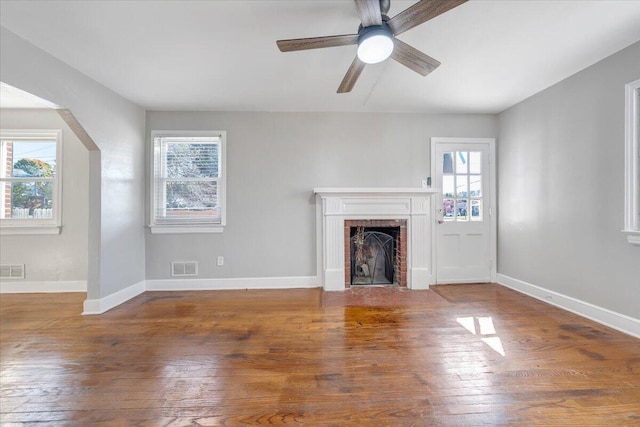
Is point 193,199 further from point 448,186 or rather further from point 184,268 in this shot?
point 448,186

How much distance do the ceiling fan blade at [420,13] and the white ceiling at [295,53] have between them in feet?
0.81

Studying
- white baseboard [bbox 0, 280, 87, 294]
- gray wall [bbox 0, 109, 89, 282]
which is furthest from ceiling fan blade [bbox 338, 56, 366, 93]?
white baseboard [bbox 0, 280, 87, 294]

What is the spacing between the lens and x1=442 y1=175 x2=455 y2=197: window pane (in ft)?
13.5

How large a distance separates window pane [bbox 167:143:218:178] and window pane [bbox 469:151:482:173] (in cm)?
373

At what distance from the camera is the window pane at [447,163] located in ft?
13.5

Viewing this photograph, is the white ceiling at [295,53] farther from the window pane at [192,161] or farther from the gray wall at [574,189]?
the window pane at [192,161]

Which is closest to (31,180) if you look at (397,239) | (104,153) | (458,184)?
(104,153)

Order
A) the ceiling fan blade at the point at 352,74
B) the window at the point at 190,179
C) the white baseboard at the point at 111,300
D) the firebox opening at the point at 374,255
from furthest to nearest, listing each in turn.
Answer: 1. the firebox opening at the point at 374,255
2. the window at the point at 190,179
3. the white baseboard at the point at 111,300
4. the ceiling fan blade at the point at 352,74

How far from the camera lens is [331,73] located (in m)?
2.84

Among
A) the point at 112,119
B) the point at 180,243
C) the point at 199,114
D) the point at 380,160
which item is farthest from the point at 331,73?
the point at 180,243

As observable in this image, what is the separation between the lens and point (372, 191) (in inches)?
149

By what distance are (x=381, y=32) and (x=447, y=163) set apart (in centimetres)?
281

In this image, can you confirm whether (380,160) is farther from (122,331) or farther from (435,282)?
(122,331)

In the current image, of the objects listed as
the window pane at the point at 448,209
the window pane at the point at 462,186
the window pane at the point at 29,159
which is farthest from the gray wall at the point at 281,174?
the window pane at the point at 29,159
